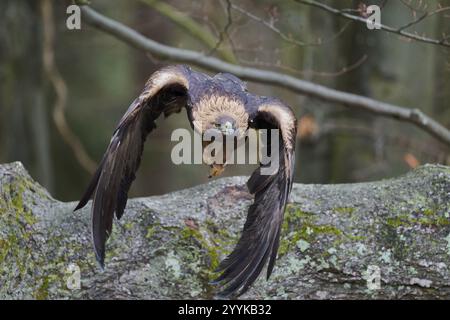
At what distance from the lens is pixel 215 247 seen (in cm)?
425

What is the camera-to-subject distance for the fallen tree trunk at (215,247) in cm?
409

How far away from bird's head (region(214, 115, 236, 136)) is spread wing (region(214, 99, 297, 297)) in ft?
0.78

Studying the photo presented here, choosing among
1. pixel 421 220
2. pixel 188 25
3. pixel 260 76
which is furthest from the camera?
pixel 188 25

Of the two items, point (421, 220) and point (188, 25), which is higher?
point (188, 25)

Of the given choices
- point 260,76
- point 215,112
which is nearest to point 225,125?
point 215,112

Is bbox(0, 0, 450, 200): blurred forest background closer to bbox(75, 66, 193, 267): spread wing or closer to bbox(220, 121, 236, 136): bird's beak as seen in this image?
bbox(75, 66, 193, 267): spread wing

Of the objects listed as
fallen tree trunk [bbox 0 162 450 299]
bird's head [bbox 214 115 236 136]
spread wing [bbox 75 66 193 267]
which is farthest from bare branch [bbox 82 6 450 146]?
fallen tree trunk [bbox 0 162 450 299]

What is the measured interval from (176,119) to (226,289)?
31.7 feet

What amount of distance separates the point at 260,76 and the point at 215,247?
2734 mm

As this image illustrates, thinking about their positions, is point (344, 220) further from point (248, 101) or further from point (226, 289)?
point (248, 101)

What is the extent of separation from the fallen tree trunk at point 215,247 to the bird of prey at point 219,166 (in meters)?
0.12

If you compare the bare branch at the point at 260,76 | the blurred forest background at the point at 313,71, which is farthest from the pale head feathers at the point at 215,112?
the blurred forest background at the point at 313,71

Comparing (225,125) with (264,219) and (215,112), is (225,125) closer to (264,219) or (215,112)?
(215,112)

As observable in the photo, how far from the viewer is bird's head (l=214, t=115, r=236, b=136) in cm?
491
